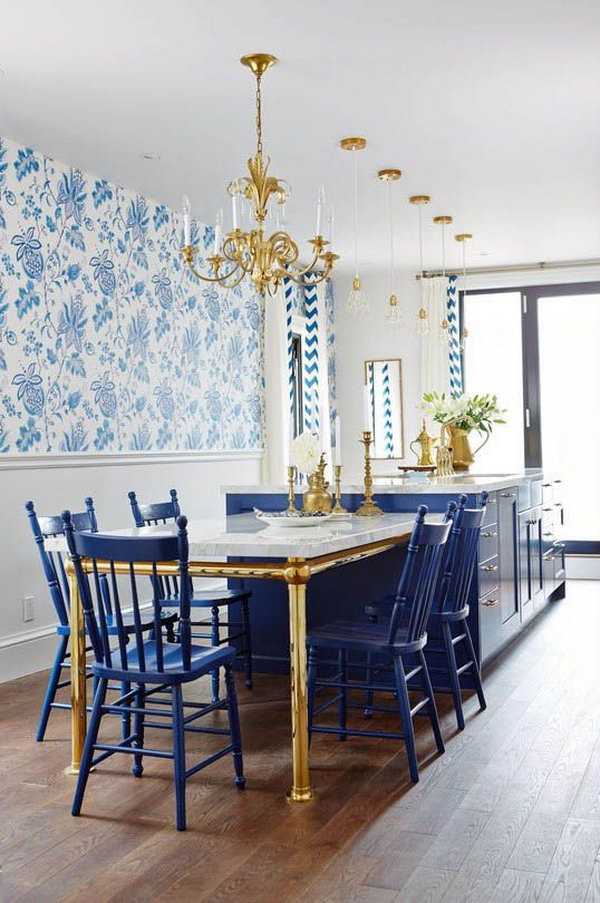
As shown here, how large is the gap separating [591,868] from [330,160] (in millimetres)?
3943

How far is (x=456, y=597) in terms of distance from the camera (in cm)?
379

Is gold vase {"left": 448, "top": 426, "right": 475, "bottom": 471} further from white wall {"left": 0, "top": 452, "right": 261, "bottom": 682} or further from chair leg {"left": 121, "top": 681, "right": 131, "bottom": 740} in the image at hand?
chair leg {"left": 121, "top": 681, "right": 131, "bottom": 740}

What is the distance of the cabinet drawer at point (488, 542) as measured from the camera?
447cm

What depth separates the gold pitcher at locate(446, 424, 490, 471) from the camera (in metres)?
6.20

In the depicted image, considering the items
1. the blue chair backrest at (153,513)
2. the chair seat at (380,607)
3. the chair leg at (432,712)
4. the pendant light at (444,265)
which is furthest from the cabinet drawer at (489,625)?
the pendant light at (444,265)

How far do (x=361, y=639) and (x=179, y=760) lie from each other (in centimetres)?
75

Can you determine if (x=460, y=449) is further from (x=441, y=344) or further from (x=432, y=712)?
(x=432, y=712)

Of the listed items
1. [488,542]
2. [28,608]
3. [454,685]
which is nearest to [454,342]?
[488,542]

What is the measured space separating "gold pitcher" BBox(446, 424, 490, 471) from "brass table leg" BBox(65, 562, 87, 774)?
3.42m

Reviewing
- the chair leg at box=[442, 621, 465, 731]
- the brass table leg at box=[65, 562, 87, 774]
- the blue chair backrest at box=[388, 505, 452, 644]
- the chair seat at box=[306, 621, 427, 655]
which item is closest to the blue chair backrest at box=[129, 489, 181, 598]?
the brass table leg at box=[65, 562, 87, 774]

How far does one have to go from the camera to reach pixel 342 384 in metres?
8.88

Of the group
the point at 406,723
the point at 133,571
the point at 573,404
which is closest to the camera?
the point at 133,571

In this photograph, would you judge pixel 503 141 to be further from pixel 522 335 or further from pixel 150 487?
pixel 522 335

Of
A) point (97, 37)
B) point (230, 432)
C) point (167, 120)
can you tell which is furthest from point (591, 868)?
point (230, 432)
